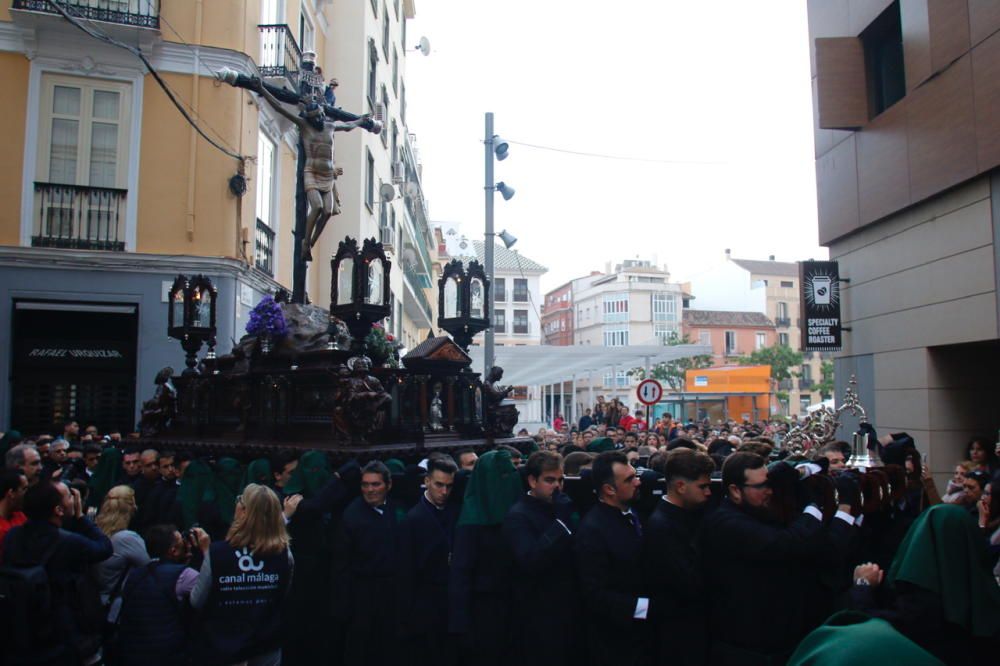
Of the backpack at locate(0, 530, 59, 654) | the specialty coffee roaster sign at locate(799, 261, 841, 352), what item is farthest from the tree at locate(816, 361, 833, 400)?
the backpack at locate(0, 530, 59, 654)

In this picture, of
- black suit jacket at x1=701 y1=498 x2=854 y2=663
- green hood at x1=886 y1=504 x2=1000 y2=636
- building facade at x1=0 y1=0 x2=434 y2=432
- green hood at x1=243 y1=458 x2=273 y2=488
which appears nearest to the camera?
green hood at x1=886 y1=504 x2=1000 y2=636

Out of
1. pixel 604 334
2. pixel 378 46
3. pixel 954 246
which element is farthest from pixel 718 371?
pixel 604 334

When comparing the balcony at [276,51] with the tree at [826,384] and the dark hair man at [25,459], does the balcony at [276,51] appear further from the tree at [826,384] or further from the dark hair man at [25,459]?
the tree at [826,384]

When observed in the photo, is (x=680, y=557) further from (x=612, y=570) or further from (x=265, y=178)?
(x=265, y=178)

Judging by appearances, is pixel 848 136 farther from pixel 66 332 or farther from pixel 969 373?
pixel 66 332

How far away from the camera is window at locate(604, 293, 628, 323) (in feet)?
239

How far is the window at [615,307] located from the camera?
72938 millimetres

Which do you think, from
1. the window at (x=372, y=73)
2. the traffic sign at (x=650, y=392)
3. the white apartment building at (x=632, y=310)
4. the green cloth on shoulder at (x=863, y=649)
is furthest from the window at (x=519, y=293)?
the green cloth on shoulder at (x=863, y=649)

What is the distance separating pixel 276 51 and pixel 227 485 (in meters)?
12.0

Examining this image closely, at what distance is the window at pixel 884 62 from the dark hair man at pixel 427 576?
11507 mm

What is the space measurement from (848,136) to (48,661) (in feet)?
44.9

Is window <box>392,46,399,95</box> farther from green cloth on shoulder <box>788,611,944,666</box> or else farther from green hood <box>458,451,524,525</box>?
green cloth on shoulder <box>788,611,944,666</box>

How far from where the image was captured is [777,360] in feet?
204

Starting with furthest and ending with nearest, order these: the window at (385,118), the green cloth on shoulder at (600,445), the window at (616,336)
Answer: the window at (616,336) < the window at (385,118) < the green cloth on shoulder at (600,445)
